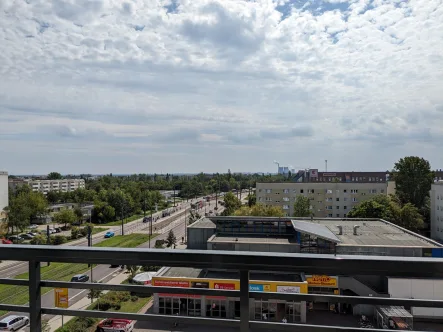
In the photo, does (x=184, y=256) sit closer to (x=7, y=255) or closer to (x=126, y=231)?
(x=7, y=255)

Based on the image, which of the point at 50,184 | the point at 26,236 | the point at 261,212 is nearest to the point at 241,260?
the point at 261,212

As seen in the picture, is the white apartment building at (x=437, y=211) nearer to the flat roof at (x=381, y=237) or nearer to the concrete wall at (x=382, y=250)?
the flat roof at (x=381, y=237)

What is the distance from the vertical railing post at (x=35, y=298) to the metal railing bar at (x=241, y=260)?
6 cm

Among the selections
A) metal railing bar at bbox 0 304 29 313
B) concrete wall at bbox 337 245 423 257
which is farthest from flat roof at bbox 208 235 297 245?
metal railing bar at bbox 0 304 29 313

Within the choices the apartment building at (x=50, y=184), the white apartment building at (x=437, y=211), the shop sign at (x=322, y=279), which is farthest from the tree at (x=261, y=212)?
the apartment building at (x=50, y=184)

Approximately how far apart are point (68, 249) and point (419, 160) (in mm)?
32452

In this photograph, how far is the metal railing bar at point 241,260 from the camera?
1253 millimetres

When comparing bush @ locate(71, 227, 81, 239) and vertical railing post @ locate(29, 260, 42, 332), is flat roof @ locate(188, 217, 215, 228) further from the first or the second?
vertical railing post @ locate(29, 260, 42, 332)

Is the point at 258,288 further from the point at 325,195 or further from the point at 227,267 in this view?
the point at 325,195

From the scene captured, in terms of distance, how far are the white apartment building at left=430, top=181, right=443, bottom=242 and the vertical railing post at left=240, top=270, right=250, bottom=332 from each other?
28.3 meters

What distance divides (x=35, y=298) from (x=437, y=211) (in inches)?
1173

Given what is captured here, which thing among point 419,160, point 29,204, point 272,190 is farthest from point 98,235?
point 419,160

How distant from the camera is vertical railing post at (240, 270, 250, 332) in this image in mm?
1388

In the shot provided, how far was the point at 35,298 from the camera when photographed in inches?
61.9
